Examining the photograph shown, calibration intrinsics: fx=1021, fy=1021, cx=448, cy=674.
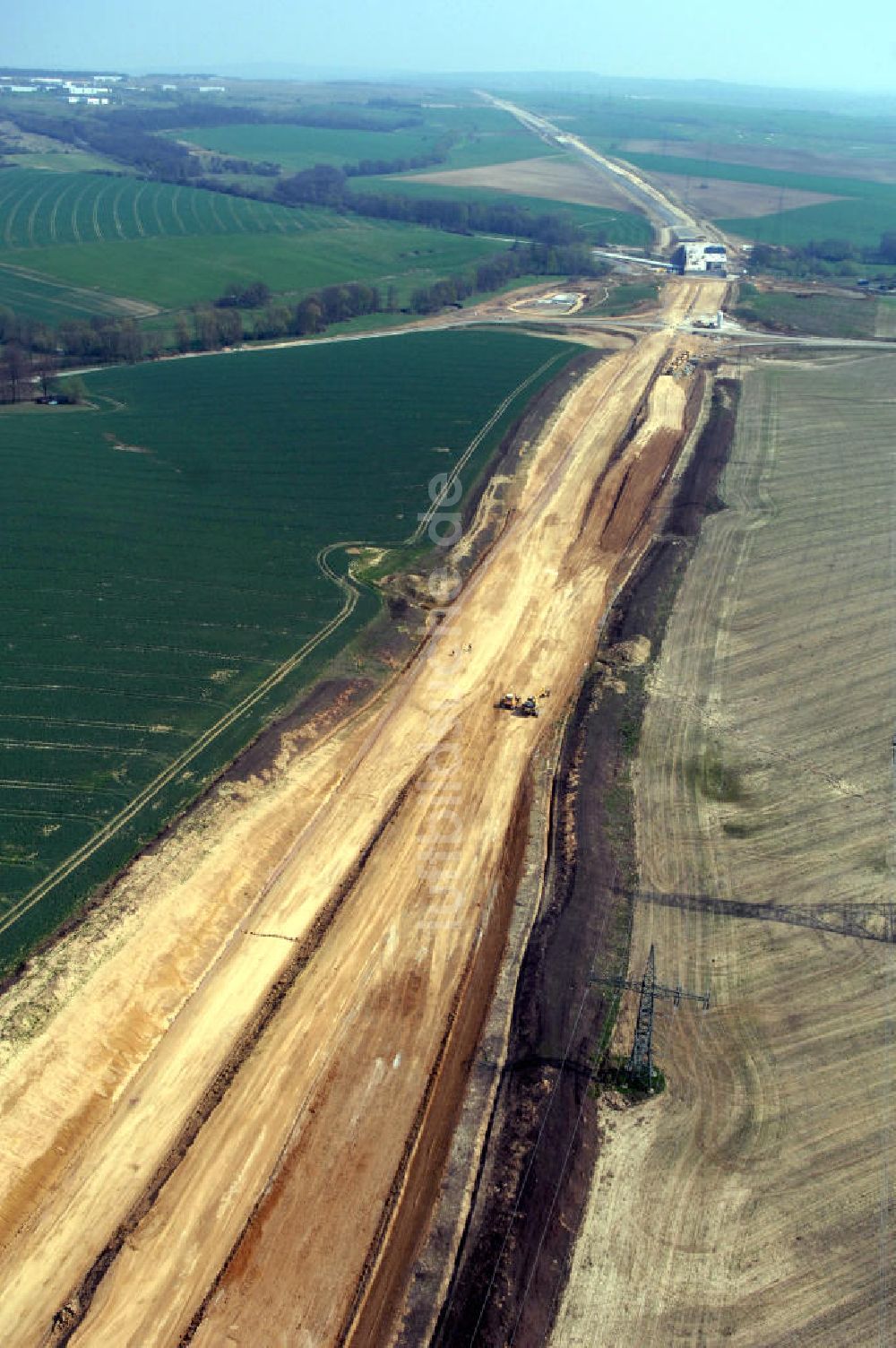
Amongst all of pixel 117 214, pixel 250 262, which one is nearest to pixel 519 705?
pixel 250 262

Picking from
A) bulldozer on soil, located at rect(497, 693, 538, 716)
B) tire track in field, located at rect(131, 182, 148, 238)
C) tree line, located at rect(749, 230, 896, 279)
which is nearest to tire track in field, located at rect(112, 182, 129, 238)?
tire track in field, located at rect(131, 182, 148, 238)

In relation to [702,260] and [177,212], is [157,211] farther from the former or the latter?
[702,260]

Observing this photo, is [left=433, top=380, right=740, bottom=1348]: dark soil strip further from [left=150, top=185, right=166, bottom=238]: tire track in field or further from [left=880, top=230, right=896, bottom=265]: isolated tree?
[left=150, top=185, right=166, bottom=238]: tire track in field

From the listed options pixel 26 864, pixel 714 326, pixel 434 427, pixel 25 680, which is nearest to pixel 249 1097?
pixel 26 864

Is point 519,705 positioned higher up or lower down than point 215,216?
lower down

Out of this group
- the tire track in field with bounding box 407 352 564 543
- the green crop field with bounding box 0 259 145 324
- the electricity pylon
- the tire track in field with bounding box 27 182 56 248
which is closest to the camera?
the electricity pylon

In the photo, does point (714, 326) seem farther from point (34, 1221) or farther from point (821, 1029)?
point (34, 1221)
